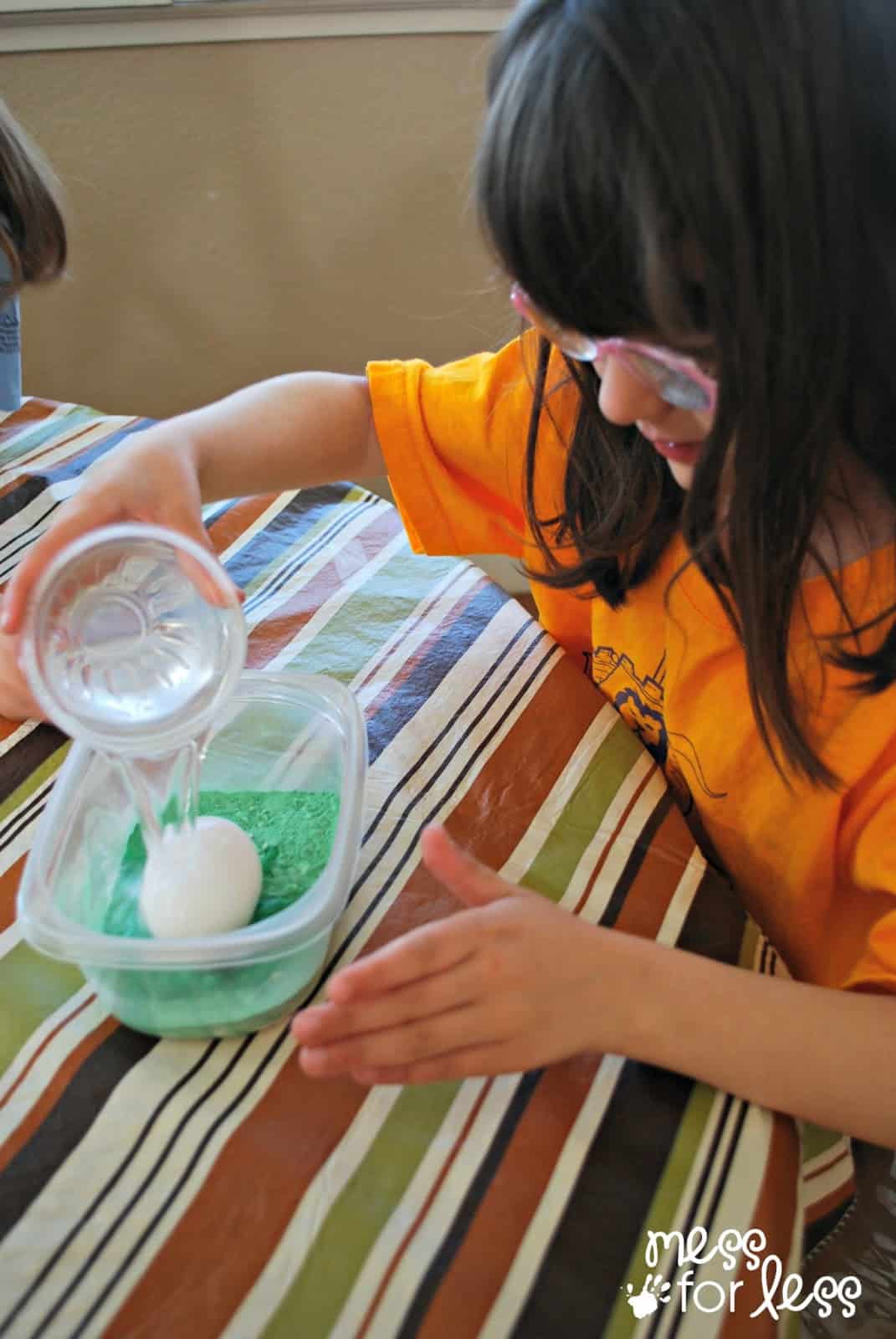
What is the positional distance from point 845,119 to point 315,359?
1.24 meters

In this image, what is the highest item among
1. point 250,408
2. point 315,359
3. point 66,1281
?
point 250,408

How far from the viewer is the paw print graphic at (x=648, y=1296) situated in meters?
0.40

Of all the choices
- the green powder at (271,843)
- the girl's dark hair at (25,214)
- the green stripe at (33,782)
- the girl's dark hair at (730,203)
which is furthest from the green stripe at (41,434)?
the girl's dark hair at (730,203)

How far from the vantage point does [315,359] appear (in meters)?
1.56

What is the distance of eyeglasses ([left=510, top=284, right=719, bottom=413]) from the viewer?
0.45m

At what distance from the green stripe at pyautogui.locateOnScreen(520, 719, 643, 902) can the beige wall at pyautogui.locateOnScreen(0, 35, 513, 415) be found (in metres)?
0.88

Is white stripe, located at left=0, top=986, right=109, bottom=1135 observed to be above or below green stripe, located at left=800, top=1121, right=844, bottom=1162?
above

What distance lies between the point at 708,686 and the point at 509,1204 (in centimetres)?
35

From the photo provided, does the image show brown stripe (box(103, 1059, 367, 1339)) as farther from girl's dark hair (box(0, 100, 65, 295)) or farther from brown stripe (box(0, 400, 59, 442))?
girl's dark hair (box(0, 100, 65, 295))

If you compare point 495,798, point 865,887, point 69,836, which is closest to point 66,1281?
point 69,836

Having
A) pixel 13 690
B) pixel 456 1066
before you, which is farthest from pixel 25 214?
pixel 456 1066

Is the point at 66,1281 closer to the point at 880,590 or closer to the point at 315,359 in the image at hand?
the point at 880,590

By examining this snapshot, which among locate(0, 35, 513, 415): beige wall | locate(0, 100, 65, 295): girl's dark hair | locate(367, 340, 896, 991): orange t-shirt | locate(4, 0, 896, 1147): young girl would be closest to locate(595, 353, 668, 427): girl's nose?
locate(4, 0, 896, 1147): young girl

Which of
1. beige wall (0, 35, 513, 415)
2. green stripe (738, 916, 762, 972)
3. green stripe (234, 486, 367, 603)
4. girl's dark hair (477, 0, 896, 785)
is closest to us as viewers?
girl's dark hair (477, 0, 896, 785)
